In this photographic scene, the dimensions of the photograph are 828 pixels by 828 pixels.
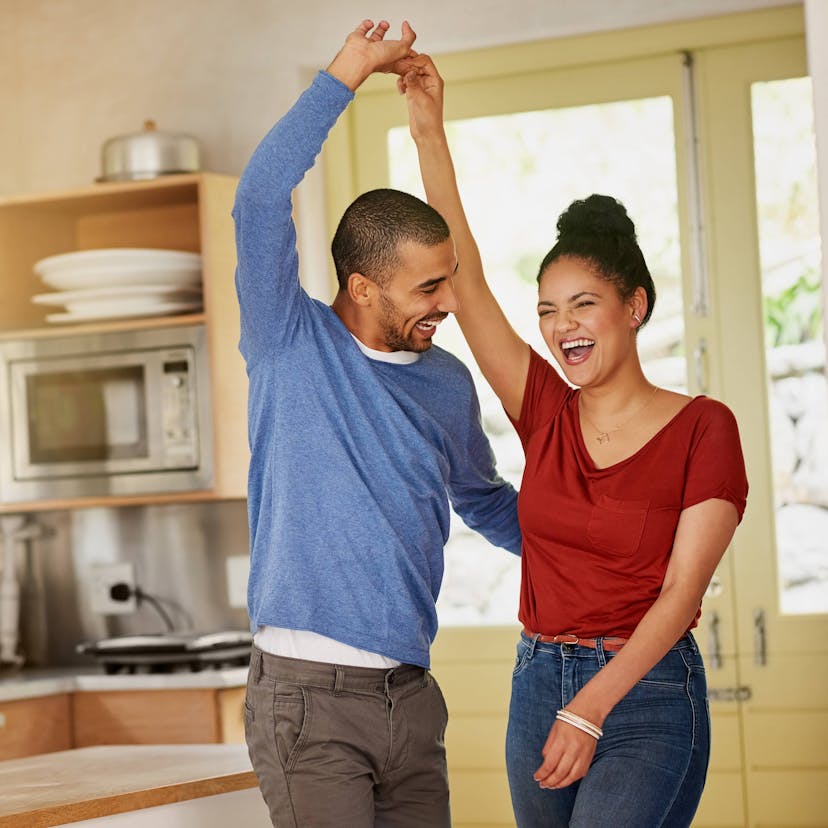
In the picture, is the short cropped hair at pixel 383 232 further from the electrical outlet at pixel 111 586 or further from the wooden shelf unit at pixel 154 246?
the electrical outlet at pixel 111 586

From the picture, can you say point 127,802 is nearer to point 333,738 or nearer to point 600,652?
point 333,738

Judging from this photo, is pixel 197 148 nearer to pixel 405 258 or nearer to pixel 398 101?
pixel 398 101

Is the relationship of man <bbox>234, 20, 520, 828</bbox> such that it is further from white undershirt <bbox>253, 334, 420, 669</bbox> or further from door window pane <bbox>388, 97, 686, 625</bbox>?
door window pane <bbox>388, 97, 686, 625</bbox>

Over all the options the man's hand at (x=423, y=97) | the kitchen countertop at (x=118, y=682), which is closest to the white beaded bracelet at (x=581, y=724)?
the man's hand at (x=423, y=97)

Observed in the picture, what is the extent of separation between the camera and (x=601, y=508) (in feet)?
5.52

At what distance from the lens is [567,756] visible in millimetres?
1536

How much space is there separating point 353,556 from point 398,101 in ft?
7.17

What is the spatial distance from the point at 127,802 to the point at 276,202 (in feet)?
2.67

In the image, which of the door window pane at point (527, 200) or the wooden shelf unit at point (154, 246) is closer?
the wooden shelf unit at point (154, 246)

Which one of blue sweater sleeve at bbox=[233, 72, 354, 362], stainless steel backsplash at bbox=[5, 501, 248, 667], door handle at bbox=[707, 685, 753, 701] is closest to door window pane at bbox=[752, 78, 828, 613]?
door handle at bbox=[707, 685, 753, 701]

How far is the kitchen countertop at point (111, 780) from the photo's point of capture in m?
1.61

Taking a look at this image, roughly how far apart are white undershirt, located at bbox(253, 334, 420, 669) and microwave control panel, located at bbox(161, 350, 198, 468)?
5.22ft

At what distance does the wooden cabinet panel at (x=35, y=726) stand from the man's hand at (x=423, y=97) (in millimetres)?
1864

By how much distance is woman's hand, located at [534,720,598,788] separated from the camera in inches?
60.5
